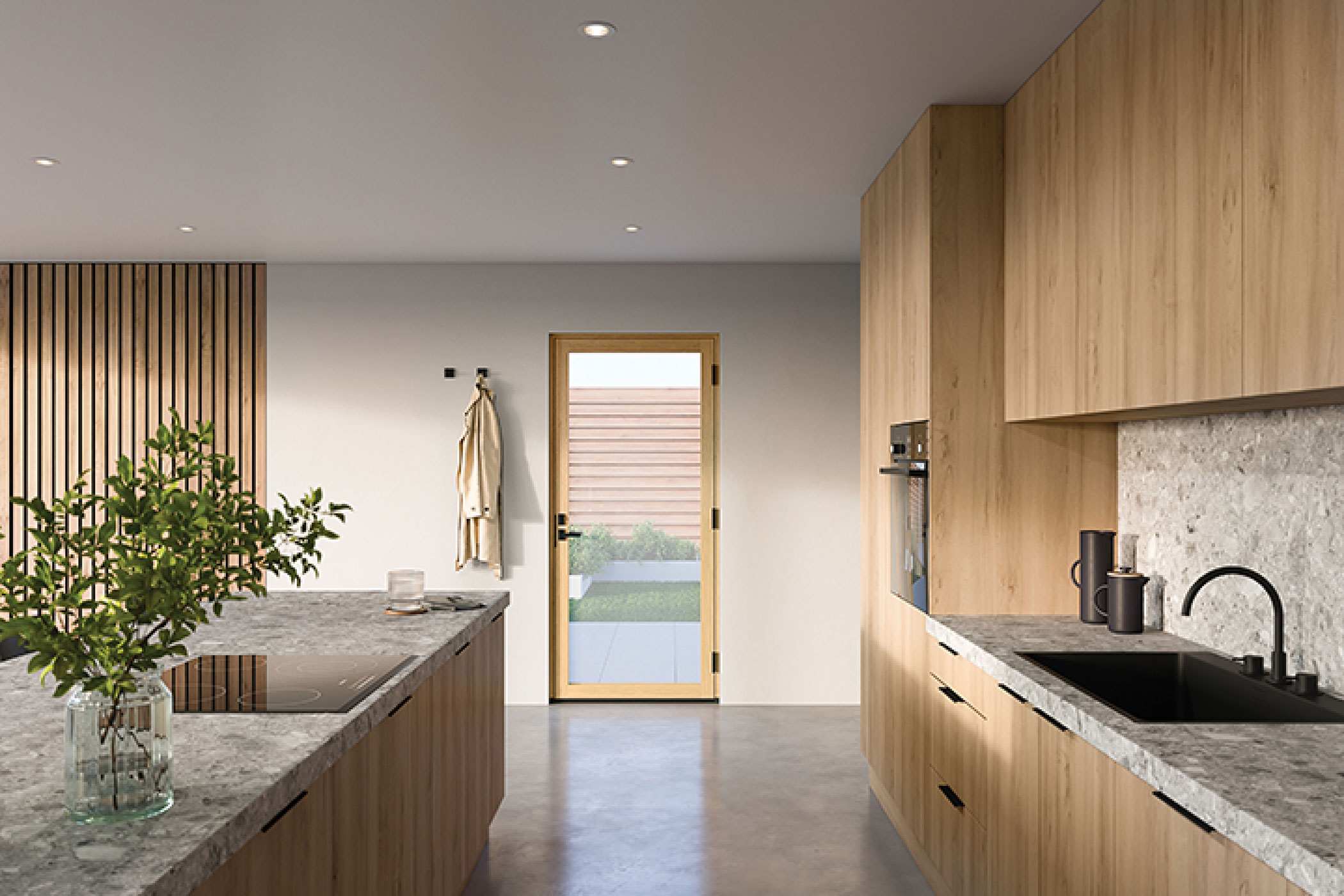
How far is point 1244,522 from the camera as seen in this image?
248 cm

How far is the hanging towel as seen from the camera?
5570 millimetres

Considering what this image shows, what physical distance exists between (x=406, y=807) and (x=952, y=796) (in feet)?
5.19

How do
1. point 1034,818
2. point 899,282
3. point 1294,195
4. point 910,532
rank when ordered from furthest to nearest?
point 899,282
point 910,532
point 1034,818
point 1294,195

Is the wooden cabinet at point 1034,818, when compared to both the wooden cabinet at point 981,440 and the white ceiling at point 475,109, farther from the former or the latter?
the white ceiling at point 475,109

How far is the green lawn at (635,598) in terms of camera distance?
5773 mm

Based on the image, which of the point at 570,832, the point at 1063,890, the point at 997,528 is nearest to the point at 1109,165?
the point at 997,528

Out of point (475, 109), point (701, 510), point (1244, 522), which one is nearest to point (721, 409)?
point (701, 510)

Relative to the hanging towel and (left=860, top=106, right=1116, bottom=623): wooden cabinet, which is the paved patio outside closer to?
the hanging towel

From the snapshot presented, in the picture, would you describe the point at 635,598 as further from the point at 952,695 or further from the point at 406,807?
the point at 406,807

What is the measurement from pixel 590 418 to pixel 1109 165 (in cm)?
377

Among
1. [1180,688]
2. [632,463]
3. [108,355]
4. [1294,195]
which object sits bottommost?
[1180,688]

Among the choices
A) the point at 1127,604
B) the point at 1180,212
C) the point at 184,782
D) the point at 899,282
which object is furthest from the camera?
the point at 899,282

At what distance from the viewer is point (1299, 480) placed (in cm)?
225

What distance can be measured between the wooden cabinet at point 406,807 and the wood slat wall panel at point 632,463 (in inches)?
82.8
